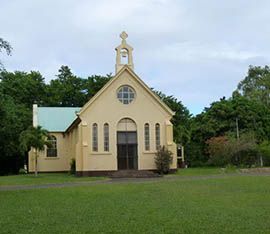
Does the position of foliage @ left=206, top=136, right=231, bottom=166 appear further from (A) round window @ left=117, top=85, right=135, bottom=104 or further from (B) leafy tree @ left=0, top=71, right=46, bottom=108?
(B) leafy tree @ left=0, top=71, right=46, bottom=108

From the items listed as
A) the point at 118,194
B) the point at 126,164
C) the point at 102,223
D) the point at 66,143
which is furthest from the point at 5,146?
the point at 102,223

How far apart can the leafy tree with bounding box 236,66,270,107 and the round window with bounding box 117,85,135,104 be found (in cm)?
3500

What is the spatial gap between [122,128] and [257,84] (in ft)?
131

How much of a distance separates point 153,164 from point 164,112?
460 cm

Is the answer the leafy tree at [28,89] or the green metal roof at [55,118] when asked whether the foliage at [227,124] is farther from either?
the leafy tree at [28,89]

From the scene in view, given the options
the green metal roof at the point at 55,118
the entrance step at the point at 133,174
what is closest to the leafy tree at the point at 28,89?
the green metal roof at the point at 55,118

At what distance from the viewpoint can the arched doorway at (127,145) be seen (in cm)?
4041

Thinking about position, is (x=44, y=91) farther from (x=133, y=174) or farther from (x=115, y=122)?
(x=133, y=174)

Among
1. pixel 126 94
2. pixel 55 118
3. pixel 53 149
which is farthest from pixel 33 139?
pixel 55 118

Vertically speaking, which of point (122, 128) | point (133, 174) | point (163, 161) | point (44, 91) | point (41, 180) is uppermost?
point (44, 91)

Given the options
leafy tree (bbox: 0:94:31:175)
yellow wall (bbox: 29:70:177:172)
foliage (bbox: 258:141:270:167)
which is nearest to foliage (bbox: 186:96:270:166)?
foliage (bbox: 258:141:270:167)

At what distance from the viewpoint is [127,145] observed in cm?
4056

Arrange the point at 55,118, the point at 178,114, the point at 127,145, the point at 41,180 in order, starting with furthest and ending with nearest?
the point at 178,114 < the point at 55,118 < the point at 127,145 < the point at 41,180

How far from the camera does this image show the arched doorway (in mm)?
40406
